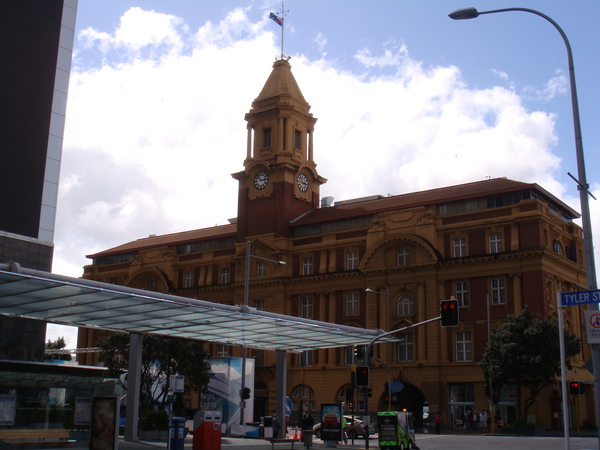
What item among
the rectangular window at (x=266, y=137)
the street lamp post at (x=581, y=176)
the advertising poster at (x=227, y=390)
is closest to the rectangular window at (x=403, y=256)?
the advertising poster at (x=227, y=390)

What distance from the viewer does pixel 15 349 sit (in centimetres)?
3784

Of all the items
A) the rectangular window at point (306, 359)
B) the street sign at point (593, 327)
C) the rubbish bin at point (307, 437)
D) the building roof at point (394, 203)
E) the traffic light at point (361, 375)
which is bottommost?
the rubbish bin at point (307, 437)

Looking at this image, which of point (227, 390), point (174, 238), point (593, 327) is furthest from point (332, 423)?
point (174, 238)

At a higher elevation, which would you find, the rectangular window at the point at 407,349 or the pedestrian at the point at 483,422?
the rectangular window at the point at 407,349

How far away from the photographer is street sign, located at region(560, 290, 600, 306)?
17.5 meters

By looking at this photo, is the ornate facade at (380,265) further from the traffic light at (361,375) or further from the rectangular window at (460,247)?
the traffic light at (361,375)

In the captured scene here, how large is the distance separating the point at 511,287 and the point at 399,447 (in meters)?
29.3

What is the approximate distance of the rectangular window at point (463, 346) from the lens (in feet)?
191

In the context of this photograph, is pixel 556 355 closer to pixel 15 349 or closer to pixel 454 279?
pixel 454 279

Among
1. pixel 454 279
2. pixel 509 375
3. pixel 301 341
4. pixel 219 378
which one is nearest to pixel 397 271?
pixel 454 279

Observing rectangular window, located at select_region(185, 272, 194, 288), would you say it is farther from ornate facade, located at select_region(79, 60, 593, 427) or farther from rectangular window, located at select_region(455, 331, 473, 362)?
rectangular window, located at select_region(455, 331, 473, 362)

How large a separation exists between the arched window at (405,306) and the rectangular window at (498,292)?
7.01 m

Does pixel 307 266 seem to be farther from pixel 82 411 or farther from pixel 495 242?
pixel 82 411

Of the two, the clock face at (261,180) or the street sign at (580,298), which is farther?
the clock face at (261,180)
